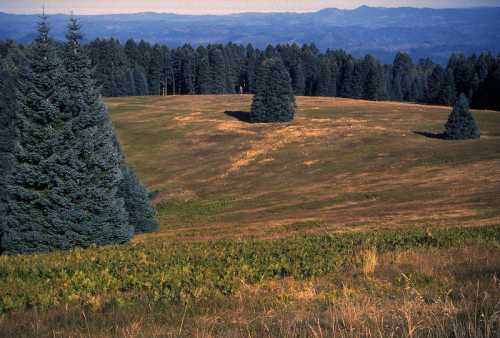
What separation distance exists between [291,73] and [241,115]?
6120 cm

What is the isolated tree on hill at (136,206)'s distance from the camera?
33.2 meters

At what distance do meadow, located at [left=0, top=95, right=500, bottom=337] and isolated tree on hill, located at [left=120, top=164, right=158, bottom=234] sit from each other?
1174 millimetres

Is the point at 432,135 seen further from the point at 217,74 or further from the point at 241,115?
the point at 217,74

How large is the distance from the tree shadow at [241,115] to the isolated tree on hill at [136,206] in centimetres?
4814

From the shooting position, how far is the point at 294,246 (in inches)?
477

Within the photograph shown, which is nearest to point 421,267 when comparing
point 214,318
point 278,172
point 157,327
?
point 214,318

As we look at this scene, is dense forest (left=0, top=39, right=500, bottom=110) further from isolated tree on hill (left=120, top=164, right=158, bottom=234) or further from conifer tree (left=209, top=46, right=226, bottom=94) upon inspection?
isolated tree on hill (left=120, top=164, right=158, bottom=234)

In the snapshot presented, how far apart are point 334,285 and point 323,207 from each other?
1105 inches

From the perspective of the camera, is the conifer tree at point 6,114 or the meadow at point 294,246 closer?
the meadow at point 294,246

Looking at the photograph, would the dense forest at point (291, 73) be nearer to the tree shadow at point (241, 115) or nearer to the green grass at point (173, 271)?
the tree shadow at point (241, 115)

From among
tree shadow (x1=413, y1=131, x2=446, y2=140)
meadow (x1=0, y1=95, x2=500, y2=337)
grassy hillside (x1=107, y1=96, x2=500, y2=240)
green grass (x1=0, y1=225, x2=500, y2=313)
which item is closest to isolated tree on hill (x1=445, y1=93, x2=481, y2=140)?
tree shadow (x1=413, y1=131, x2=446, y2=140)

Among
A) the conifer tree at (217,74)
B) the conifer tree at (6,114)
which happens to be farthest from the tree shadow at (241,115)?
the conifer tree at (217,74)

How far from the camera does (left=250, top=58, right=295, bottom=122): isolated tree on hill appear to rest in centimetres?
7662

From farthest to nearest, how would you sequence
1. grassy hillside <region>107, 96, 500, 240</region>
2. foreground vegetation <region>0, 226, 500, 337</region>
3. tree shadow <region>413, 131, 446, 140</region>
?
tree shadow <region>413, 131, 446, 140</region>, grassy hillside <region>107, 96, 500, 240</region>, foreground vegetation <region>0, 226, 500, 337</region>
